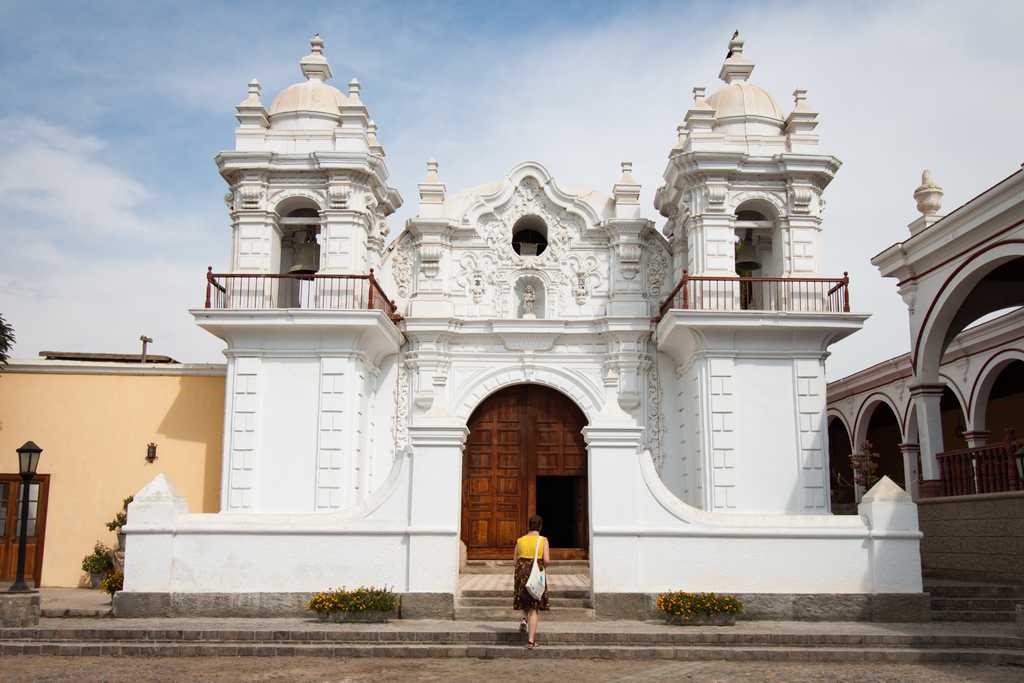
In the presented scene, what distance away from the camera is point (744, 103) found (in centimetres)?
1816

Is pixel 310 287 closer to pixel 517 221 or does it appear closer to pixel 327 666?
pixel 517 221

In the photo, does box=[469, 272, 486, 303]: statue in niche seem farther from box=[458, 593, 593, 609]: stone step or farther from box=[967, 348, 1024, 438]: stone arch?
box=[967, 348, 1024, 438]: stone arch

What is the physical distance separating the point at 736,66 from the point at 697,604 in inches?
461

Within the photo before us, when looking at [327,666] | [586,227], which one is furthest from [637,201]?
[327,666]

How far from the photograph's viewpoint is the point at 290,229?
19.1 metres

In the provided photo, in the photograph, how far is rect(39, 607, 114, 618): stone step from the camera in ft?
40.2

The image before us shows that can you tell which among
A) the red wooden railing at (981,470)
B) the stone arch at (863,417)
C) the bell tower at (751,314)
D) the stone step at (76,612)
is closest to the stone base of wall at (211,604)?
the stone step at (76,612)

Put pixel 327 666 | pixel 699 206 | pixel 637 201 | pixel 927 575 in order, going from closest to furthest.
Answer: pixel 327 666
pixel 927 575
pixel 699 206
pixel 637 201

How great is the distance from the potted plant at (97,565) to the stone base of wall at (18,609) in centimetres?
480

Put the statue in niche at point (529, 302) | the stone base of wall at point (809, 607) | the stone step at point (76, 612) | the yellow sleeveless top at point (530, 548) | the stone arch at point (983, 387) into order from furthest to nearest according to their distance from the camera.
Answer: the stone arch at point (983, 387) → the statue in niche at point (529, 302) → the stone step at point (76, 612) → the stone base of wall at point (809, 607) → the yellow sleeveless top at point (530, 548)

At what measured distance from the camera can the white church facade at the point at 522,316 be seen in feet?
53.8

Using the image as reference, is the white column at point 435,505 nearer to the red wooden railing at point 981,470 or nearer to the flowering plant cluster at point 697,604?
the flowering plant cluster at point 697,604

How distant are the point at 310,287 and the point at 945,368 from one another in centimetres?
1407

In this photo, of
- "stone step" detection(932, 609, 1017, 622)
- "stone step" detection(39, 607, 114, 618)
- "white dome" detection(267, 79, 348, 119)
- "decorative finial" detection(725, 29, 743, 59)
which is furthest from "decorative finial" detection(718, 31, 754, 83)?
"stone step" detection(39, 607, 114, 618)
